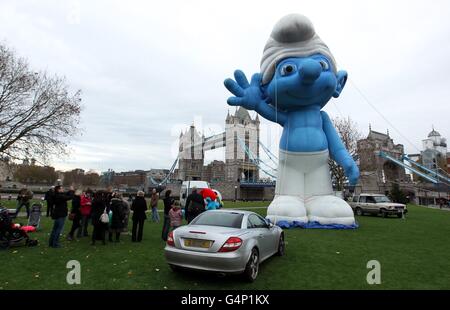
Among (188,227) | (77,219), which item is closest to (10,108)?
(77,219)

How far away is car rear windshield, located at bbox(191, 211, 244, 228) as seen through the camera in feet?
21.2

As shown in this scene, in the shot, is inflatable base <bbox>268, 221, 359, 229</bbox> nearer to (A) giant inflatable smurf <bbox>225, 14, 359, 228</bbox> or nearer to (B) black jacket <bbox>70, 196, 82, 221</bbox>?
(A) giant inflatable smurf <bbox>225, 14, 359, 228</bbox>

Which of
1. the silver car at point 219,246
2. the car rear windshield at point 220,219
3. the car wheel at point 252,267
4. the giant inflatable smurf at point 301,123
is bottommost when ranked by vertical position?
the car wheel at point 252,267

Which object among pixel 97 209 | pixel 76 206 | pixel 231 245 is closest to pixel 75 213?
pixel 76 206

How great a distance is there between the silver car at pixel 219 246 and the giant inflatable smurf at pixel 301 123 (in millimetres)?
7560

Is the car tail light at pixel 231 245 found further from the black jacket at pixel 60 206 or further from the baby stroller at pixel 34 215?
the baby stroller at pixel 34 215

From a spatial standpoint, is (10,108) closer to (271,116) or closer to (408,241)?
(271,116)

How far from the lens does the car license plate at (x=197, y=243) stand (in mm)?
5535

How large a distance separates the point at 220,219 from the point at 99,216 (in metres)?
4.89

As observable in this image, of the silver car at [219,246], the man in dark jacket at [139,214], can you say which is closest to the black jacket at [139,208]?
the man in dark jacket at [139,214]

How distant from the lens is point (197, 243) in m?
5.64

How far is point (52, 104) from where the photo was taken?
69.8ft

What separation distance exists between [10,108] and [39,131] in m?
2.22

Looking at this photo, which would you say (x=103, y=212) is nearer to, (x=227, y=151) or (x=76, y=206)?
(x=76, y=206)
